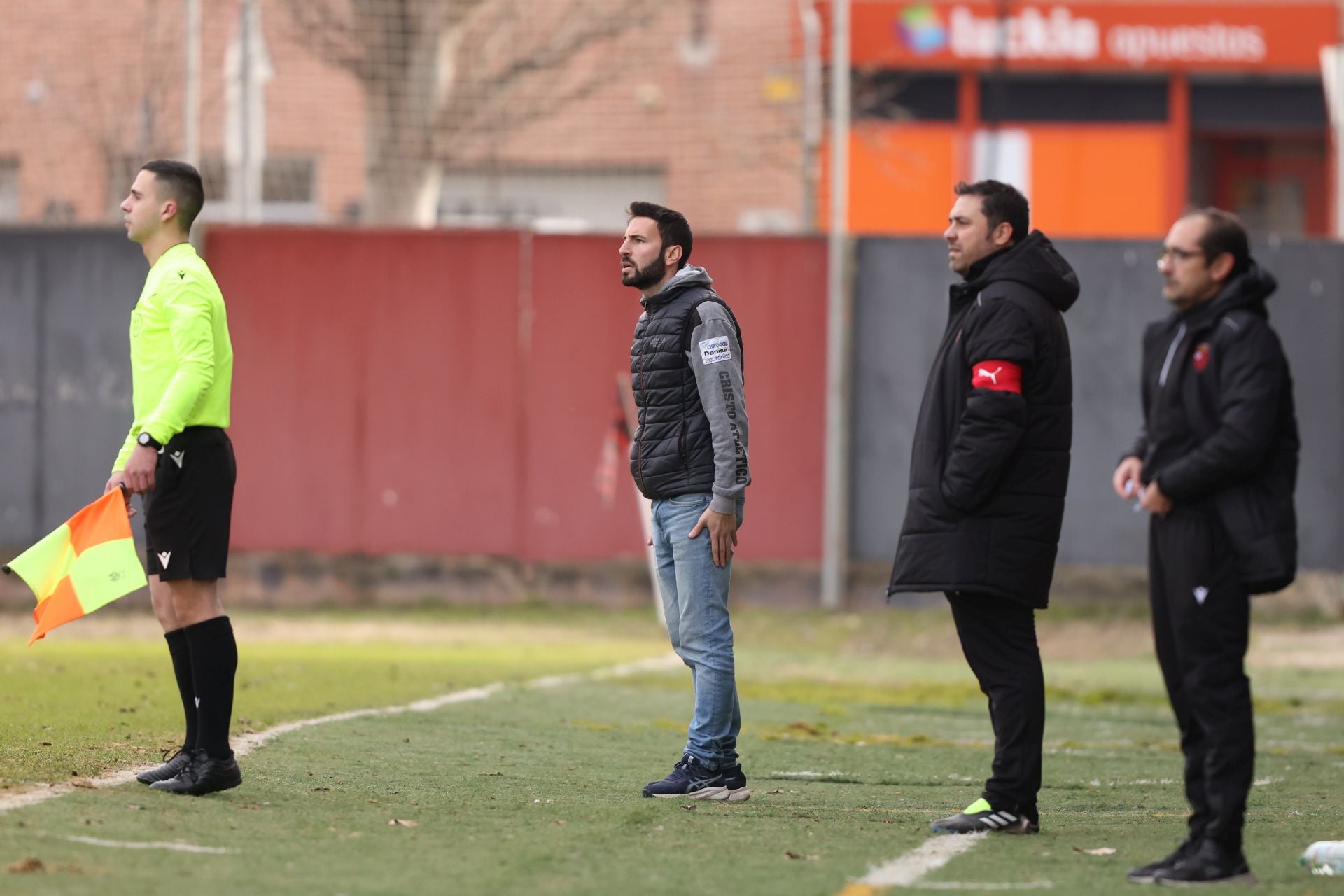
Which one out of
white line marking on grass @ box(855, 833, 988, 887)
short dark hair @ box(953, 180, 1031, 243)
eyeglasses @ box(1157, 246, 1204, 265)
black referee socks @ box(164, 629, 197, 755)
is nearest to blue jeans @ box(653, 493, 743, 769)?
white line marking on grass @ box(855, 833, 988, 887)

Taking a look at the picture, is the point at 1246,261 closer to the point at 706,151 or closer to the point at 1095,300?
the point at 1095,300

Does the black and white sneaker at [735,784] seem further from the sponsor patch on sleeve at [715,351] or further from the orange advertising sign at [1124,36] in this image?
the orange advertising sign at [1124,36]

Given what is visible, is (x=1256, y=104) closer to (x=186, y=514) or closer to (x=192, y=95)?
(x=192, y=95)

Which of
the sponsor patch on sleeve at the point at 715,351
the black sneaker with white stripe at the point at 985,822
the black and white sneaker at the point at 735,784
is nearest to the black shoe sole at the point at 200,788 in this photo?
the black and white sneaker at the point at 735,784

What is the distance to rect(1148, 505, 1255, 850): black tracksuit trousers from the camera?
5.65 meters

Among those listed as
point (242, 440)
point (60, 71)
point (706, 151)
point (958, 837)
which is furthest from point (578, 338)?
point (958, 837)

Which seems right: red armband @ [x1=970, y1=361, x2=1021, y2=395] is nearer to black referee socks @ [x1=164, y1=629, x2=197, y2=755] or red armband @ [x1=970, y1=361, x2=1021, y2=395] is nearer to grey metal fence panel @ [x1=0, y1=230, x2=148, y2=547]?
black referee socks @ [x1=164, y1=629, x2=197, y2=755]

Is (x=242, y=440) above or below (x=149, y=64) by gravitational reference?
below

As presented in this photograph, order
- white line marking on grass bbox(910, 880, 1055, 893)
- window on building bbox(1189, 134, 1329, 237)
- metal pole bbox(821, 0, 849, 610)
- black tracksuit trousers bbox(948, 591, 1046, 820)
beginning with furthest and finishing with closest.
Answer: window on building bbox(1189, 134, 1329, 237)
metal pole bbox(821, 0, 849, 610)
black tracksuit trousers bbox(948, 591, 1046, 820)
white line marking on grass bbox(910, 880, 1055, 893)

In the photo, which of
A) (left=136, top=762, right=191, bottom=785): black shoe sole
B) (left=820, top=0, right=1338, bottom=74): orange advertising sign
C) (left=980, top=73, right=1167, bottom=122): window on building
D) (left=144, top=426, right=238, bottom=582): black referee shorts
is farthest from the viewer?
(left=980, top=73, right=1167, bottom=122): window on building

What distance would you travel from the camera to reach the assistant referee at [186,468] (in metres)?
6.63

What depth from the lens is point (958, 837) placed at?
6.43 m

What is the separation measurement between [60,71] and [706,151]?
8.21m

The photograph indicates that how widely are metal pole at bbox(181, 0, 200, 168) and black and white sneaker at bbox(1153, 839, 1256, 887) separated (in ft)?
40.4
